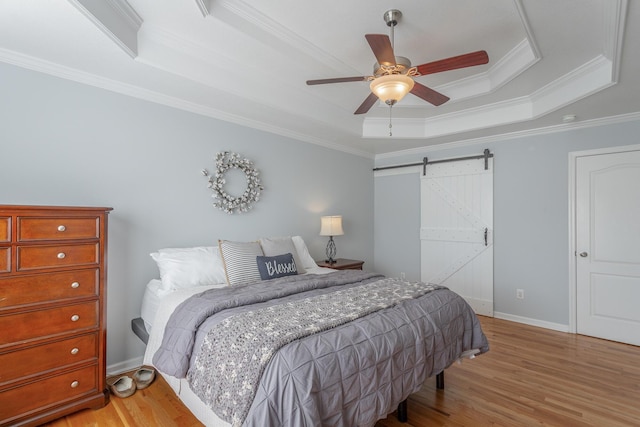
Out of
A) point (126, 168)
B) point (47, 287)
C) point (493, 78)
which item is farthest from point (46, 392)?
point (493, 78)

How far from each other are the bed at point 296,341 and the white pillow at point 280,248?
455 millimetres

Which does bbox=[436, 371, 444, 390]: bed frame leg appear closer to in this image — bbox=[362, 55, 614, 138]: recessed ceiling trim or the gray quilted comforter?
the gray quilted comforter

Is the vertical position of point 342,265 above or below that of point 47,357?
above

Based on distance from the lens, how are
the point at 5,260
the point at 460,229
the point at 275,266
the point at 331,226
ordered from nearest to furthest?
the point at 5,260 < the point at 275,266 < the point at 331,226 < the point at 460,229

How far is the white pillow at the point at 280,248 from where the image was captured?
3143 mm

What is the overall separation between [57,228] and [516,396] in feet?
11.0

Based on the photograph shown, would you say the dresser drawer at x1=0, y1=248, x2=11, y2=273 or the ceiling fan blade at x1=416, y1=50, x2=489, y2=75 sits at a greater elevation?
the ceiling fan blade at x1=416, y1=50, x2=489, y2=75

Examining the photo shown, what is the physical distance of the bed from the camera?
1.34 m

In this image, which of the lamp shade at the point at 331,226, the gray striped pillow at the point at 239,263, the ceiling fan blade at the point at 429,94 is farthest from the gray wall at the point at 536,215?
the gray striped pillow at the point at 239,263

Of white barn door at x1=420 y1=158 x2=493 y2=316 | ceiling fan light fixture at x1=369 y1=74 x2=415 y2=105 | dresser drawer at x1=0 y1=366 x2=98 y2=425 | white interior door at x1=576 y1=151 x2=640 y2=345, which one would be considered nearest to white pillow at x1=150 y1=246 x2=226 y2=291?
dresser drawer at x1=0 y1=366 x2=98 y2=425

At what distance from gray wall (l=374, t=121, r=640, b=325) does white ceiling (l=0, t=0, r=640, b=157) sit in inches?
9.5

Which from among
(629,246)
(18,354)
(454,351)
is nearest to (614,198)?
(629,246)

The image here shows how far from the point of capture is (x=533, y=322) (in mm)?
3861

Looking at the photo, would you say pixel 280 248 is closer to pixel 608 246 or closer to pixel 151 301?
pixel 151 301
